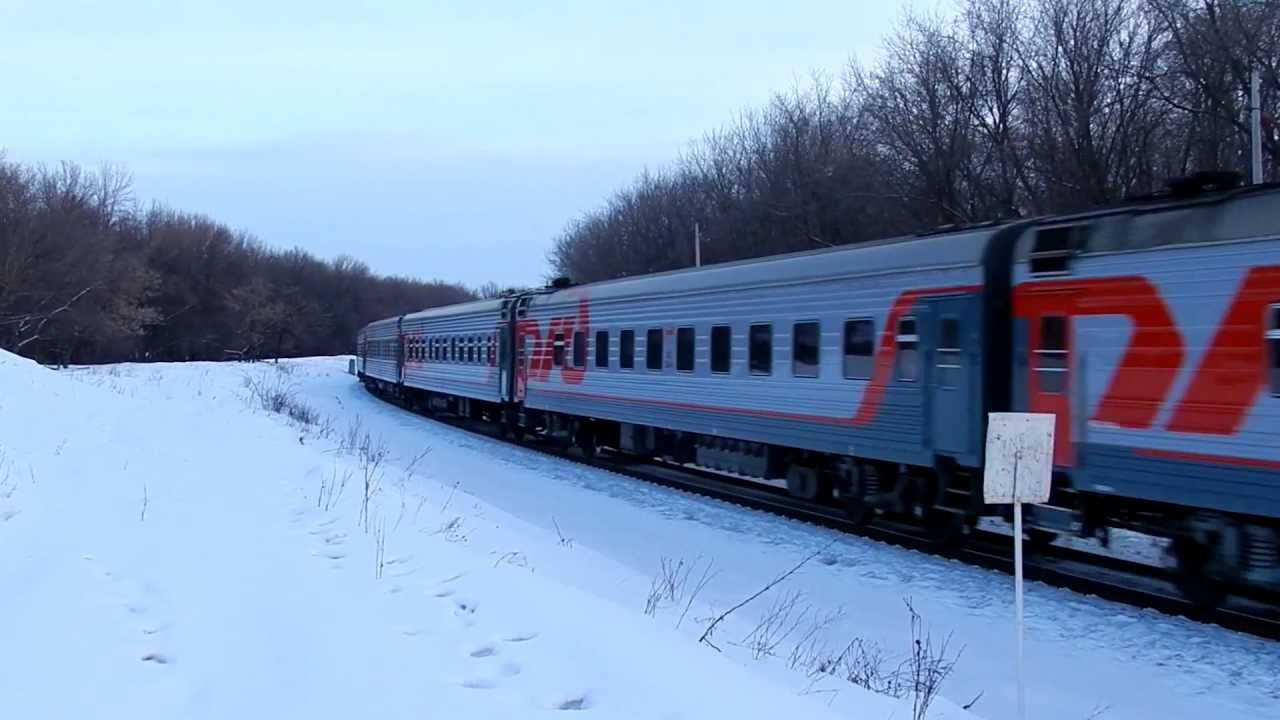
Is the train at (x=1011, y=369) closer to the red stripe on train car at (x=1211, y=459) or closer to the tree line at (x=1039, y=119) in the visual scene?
the red stripe on train car at (x=1211, y=459)

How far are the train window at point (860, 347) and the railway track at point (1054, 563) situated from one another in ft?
6.09

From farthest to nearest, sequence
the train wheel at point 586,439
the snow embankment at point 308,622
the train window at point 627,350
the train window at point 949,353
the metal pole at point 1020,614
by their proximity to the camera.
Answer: the train wheel at point 586,439
the train window at point 627,350
the train window at point 949,353
the metal pole at point 1020,614
the snow embankment at point 308,622

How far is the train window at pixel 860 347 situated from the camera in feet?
41.2

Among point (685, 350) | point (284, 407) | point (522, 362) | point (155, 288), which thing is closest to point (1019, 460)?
point (685, 350)

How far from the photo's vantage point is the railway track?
357 inches

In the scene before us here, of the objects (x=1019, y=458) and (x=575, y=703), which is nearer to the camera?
(x=575, y=703)

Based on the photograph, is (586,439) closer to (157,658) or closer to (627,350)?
(627,350)

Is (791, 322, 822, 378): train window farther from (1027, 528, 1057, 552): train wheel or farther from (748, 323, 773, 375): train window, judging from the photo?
(1027, 528, 1057, 552): train wheel

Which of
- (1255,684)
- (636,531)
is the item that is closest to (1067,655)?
(1255,684)

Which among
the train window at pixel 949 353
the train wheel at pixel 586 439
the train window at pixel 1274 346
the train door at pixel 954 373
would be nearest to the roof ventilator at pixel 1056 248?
the train door at pixel 954 373

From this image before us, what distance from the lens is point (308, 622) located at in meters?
6.18

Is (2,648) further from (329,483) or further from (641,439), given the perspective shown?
(641,439)

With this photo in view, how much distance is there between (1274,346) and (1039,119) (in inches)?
720

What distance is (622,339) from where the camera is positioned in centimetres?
1889
